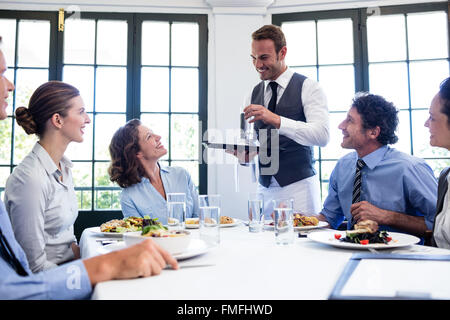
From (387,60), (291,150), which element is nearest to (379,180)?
(291,150)

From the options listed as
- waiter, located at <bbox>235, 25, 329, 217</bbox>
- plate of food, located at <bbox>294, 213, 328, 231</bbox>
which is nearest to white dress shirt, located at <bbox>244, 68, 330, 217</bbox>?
waiter, located at <bbox>235, 25, 329, 217</bbox>

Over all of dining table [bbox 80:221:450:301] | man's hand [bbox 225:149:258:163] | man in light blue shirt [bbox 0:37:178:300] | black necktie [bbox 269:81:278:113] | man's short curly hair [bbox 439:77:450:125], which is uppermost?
black necktie [bbox 269:81:278:113]

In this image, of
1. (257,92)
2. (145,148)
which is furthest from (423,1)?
(145,148)

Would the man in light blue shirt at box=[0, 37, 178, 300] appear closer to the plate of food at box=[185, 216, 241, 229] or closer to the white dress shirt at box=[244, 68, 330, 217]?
the plate of food at box=[185, 216, 241, 229]

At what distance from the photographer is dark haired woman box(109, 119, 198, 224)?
2.16 metres

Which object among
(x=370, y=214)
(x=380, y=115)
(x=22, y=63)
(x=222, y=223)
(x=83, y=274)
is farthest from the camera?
(x=22, y=63)

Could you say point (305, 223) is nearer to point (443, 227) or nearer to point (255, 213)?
point (255, 213)

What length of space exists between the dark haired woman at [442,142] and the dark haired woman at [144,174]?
126 cm

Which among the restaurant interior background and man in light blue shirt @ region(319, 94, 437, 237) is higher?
the restaurant interior background

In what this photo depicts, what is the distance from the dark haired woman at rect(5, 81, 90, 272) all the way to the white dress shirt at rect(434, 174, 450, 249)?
1.35 metres

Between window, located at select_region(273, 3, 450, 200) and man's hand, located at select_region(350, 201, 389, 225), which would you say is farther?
window, located at select_region(273, 3, 450, 200)

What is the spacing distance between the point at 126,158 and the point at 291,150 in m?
0.95

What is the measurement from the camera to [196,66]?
3656 mm
